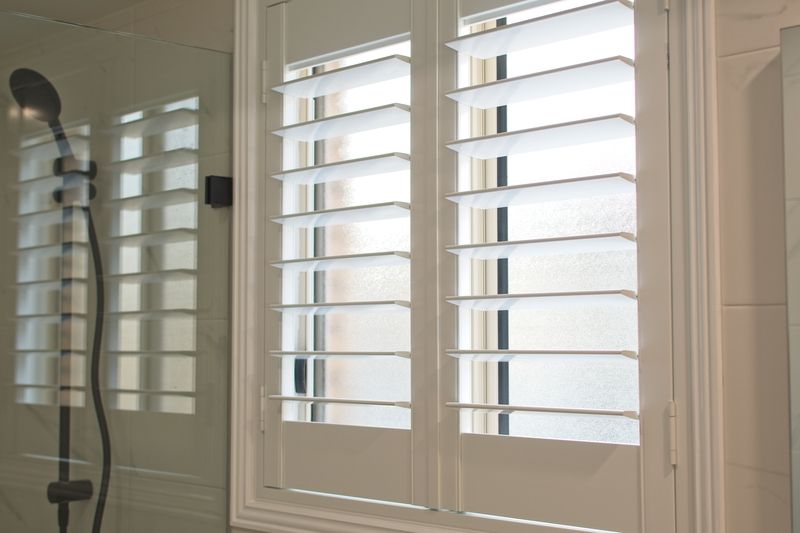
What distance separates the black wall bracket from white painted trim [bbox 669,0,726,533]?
2.91 feet

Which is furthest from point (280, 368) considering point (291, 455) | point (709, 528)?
point (709, 528)

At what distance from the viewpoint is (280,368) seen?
1627 millimetres

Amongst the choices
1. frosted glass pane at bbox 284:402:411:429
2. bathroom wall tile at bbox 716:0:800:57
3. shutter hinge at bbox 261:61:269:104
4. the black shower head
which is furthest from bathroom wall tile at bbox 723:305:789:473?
the black shower head

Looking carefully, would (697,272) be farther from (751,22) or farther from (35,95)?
(35,95)

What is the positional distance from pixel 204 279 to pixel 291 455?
1.23 ft

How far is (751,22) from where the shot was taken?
3.65 feet

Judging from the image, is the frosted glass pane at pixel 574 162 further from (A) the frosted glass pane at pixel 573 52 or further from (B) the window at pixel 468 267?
(A) the frosted glass pane at pixel 573 52

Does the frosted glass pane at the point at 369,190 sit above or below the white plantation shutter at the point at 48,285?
above

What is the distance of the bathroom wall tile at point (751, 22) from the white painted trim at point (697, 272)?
1 centimetres

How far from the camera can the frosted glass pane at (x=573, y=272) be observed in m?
1.28

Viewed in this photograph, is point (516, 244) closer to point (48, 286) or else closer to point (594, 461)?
point (594, 461)

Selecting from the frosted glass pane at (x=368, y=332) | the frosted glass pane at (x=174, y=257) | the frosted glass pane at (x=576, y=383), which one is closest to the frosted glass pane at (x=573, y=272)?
the frosted glass pane at (x=576, y=383)

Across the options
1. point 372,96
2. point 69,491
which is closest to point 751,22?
point 372,96

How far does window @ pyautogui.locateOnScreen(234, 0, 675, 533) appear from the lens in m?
1.20
